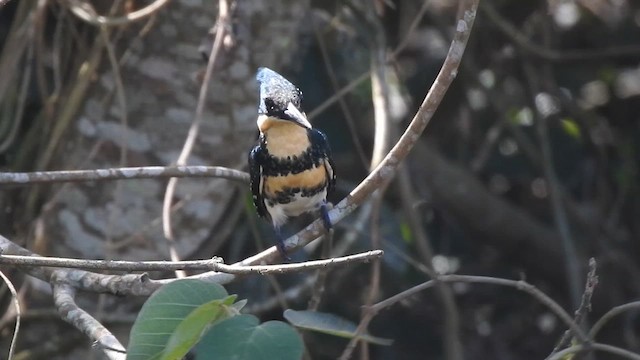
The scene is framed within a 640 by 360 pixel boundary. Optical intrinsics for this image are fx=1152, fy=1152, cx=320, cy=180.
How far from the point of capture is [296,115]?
88.4 inches

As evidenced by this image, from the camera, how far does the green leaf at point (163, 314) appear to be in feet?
4.75

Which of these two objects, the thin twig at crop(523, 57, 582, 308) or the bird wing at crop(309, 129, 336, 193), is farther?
the thin twig at crop(523, 57, 582, 308)

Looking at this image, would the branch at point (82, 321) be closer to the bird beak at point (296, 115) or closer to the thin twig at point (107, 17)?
the bird beak at point (296, 115)

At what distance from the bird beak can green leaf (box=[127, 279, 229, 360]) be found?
31.8 inches

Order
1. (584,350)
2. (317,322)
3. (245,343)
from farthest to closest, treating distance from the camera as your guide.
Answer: (584,350) < (317,322) < (245,343)

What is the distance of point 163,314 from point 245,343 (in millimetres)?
135

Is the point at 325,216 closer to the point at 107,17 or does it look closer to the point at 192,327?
the point at 192,327

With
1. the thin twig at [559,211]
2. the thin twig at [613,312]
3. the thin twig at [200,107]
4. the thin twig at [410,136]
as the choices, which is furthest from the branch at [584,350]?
the thin twig at [559,211]

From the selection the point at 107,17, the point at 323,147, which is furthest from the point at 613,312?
the point at 107,17

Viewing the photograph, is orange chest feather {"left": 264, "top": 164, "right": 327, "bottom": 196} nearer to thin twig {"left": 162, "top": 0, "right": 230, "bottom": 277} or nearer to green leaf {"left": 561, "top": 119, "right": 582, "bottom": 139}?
thin twig {"left": 162, "top": 0, "right": 230, "bottom": 277}

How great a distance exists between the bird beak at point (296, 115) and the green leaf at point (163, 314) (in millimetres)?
808

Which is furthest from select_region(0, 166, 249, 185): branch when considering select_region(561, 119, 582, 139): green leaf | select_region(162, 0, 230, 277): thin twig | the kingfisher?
select_region(561, 119, 582, 139): green leaf

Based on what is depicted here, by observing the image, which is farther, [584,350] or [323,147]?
[323,147]

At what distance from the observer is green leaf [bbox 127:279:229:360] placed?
145cm
